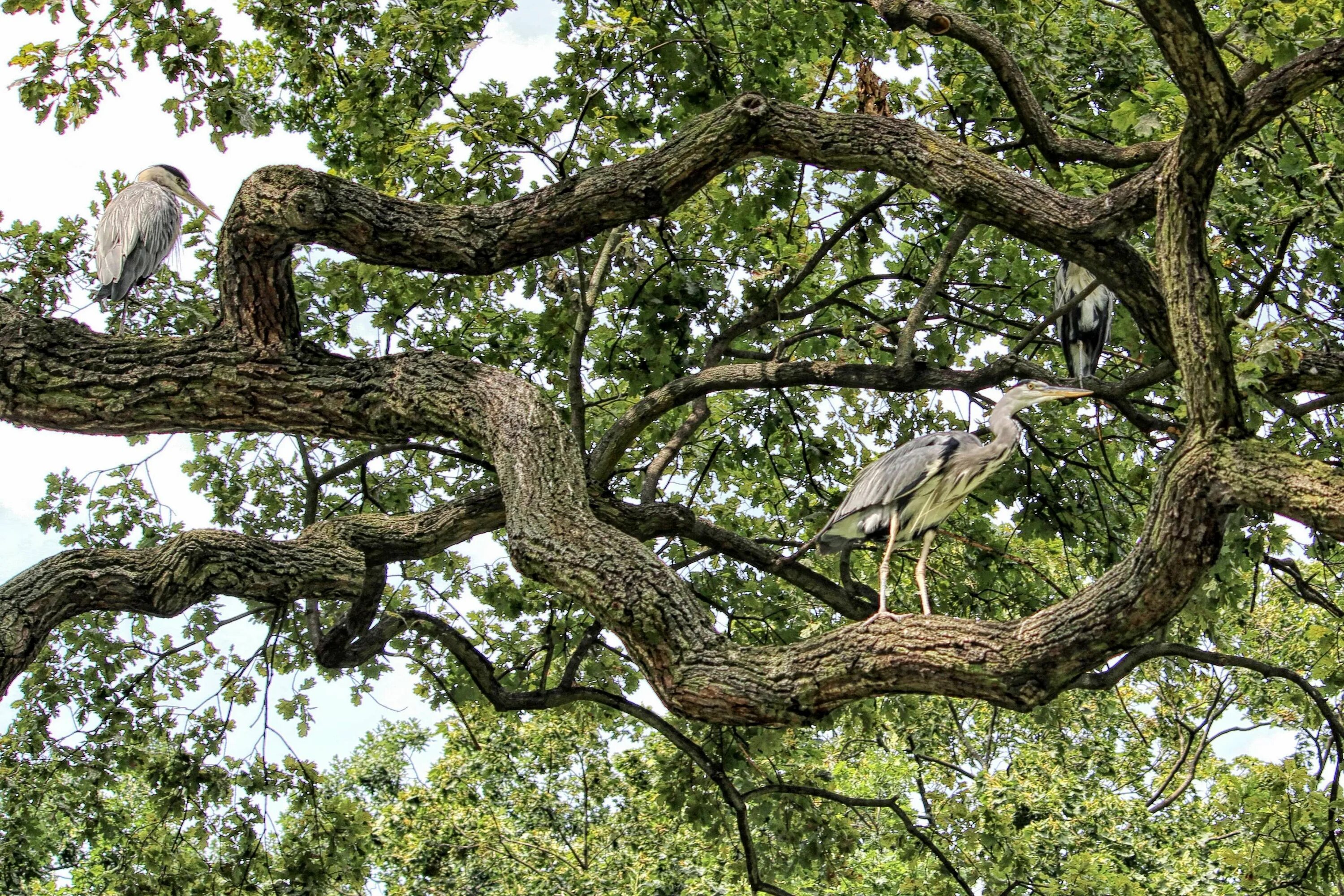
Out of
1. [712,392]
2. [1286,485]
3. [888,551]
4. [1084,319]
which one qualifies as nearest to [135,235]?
[712,392]

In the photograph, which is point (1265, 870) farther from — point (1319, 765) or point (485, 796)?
point (485, 796)

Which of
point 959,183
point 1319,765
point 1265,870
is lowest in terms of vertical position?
point 1265,870

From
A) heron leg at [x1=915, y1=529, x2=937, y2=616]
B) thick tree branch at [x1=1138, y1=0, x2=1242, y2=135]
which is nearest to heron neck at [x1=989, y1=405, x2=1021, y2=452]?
heron leg at [x1=915, y1=529, x2=937, y2=616]

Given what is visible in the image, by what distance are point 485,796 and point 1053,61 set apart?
35.4ft

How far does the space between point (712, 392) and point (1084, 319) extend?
7.22ft

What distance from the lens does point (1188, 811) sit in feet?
47.0

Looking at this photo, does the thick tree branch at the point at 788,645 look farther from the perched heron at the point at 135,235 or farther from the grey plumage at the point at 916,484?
the perched heron at the point at 135,235

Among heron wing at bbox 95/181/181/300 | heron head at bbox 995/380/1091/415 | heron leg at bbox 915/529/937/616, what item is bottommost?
heron leg at bbox 915/529/937/616

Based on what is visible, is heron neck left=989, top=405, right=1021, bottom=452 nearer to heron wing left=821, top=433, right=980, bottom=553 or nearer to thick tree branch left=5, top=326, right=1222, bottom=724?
heron wing left=821, top=433, right=980, bottom=553

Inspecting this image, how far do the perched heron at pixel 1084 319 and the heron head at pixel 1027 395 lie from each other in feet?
5.44

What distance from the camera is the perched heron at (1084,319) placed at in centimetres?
689

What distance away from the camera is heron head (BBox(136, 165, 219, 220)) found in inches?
331

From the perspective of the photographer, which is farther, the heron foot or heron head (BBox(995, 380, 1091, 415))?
heron head (BBox(995, 380, 1091, 415))

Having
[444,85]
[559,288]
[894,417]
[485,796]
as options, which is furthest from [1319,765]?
[485,796]
